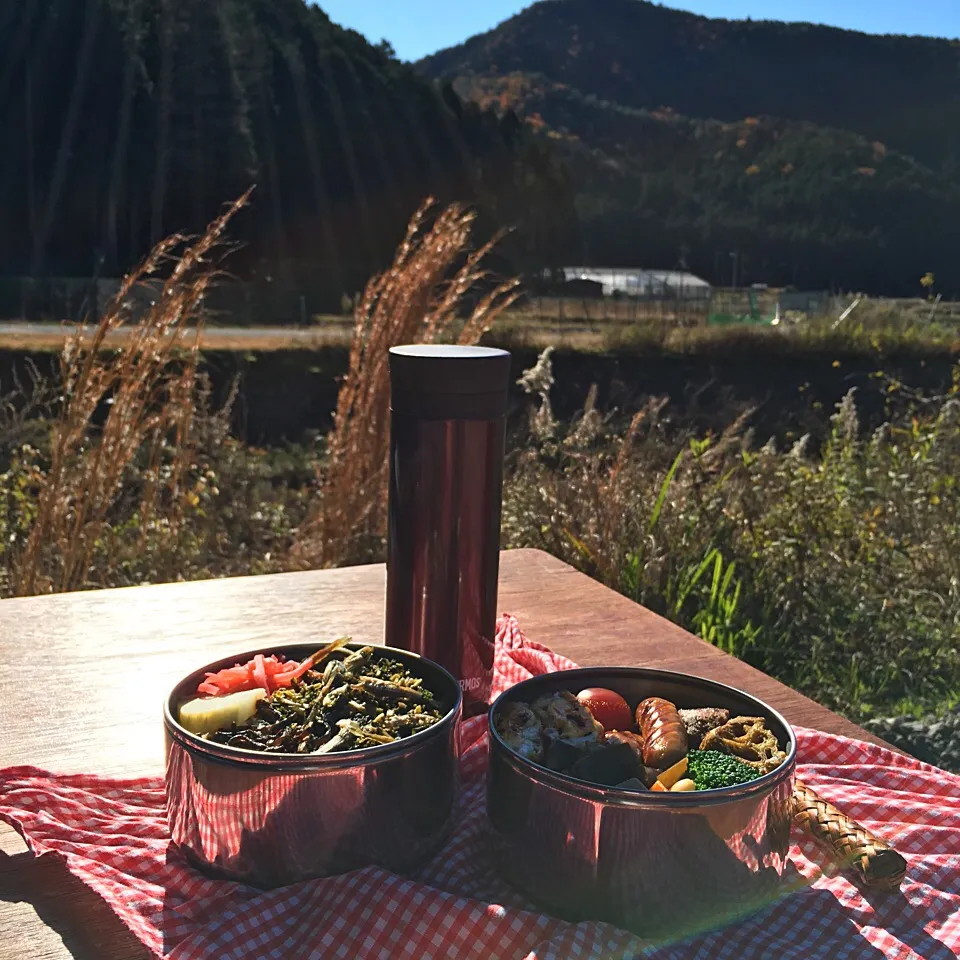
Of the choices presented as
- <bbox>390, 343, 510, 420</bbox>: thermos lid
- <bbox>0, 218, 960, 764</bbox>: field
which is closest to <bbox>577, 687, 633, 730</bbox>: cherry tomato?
<bbox>390, 343, 510, 420</bbox>: thermos lid

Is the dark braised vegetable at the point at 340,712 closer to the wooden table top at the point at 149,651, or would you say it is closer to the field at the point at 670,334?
the wooden table top at the point at 149,651

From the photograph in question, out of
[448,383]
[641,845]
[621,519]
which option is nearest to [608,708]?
[641,845]

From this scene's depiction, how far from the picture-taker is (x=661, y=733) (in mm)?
726

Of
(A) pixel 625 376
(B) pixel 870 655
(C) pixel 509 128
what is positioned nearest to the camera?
(B) pixel 870 655

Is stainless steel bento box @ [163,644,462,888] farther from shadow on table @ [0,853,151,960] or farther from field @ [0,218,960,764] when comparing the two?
field @ [0,218,960,764]

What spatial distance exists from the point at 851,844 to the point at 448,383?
473mm

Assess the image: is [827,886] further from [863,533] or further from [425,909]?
[863,533]

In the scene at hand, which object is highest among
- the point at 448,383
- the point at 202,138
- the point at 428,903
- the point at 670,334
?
the point at 202,138

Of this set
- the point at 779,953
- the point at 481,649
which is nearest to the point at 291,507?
the point at 481,649

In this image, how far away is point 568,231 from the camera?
29.0 metres

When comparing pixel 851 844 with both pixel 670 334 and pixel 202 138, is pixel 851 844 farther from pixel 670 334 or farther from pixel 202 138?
Answer: pixel 202 138

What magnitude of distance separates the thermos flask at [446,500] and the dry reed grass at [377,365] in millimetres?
1923

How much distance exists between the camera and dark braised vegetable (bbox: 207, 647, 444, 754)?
2.26 ft

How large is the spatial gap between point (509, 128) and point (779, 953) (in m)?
28.3
